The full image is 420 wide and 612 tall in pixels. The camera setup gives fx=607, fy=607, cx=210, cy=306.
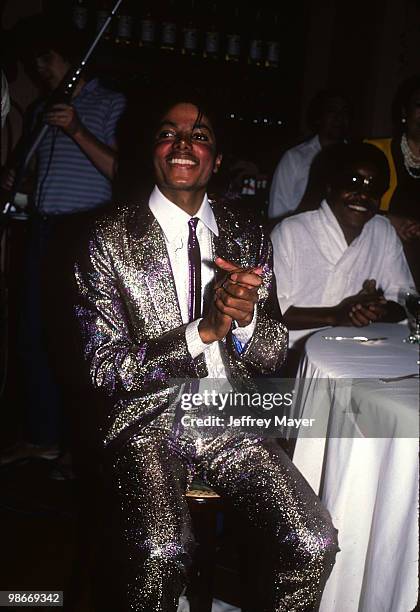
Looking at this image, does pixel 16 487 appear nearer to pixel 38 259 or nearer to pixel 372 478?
pixel 38 259

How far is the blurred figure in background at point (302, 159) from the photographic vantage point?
299cm

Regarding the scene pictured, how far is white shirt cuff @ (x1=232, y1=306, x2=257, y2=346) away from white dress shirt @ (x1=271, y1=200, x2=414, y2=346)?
1.79 ft

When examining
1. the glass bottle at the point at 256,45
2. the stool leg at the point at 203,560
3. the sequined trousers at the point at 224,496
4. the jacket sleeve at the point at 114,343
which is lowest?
the stool leg at the point at 203,560

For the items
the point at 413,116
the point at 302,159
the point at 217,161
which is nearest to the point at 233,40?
the point at 302,159

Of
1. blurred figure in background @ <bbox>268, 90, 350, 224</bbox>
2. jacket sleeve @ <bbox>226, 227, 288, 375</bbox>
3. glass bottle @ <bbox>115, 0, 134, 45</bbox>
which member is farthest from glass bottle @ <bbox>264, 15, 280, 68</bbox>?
jacket sleeve @ <bbox>226, 227, 288, 375</bbox>

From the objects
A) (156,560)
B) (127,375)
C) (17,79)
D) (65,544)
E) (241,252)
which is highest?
(17,79)

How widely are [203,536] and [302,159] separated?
219cm

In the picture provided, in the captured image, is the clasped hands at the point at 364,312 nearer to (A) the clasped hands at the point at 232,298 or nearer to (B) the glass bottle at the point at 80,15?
(A) the clasped hands at the point at 232,298

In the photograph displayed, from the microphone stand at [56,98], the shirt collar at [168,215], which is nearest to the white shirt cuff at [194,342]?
the shirt collar at [168,215]

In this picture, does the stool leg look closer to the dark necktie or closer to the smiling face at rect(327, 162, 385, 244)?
the dark necktie

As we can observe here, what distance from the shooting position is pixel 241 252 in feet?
4.43

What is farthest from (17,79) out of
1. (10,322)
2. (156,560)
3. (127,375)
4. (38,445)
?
A: (156,560)

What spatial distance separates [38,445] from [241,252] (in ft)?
4.47

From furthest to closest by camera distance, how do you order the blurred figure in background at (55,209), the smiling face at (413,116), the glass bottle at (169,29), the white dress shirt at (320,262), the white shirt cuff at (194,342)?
the glass bottle at (169,29), the smiling face at (413,116), the blurred figure in background at (55,209), the white dress shirt at (320,262), the white shirt cuff at (194,342)
